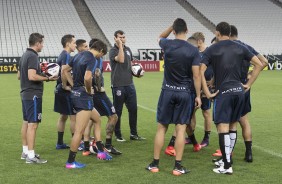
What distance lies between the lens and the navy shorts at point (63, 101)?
8.09 m

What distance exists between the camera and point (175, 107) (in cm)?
650

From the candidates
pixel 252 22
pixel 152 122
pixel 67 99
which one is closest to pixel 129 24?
pixel 252 22

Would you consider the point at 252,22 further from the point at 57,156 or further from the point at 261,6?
the point at 57,156

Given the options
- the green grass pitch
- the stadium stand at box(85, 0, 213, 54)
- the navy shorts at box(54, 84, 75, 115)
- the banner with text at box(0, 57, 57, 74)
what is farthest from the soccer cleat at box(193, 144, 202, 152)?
the stadium stand at box(85, 0, 213, 54)

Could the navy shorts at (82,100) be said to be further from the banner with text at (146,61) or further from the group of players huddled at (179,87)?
the banner with text at (146,61)

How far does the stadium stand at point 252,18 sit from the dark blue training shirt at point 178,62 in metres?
31.9

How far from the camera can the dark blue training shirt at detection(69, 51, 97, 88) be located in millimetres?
6541

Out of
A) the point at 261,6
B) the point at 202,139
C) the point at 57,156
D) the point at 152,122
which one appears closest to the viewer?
the point at 57,156

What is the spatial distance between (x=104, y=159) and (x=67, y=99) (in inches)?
56.8

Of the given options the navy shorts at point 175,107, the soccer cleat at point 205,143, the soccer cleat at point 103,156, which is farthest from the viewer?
the soccer cleat at point 205,143

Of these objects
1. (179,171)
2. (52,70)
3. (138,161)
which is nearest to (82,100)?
(52,70)

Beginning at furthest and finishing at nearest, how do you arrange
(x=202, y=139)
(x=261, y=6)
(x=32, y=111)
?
(x=261, y=6), (x=202, y=139), (x=32, y=111)

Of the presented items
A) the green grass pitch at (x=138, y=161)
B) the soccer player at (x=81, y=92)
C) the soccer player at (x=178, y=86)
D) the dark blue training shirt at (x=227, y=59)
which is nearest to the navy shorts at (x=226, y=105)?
the dark blue training shirt at (x=227, y=59)

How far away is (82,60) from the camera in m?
6.65
